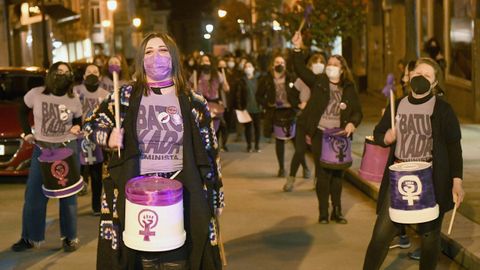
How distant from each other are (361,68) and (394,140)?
88.2 feet

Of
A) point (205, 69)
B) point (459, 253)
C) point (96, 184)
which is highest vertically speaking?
point (205, 69)

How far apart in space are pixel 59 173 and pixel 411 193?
11.1 ft

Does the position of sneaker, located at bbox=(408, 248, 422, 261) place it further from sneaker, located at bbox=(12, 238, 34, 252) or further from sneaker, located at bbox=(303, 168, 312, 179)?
sneaker, located at bbox=(303, 168, 312, 179)

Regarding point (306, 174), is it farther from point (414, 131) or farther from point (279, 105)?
point (414, 131)

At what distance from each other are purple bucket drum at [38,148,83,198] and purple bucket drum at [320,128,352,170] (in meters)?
2.62

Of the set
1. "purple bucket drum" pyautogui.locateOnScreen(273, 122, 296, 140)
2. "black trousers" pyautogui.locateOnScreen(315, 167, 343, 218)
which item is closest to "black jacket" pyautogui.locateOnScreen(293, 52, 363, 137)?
"black trousers" pyautogui.locateOnScreen(315, 167, 343, 218)

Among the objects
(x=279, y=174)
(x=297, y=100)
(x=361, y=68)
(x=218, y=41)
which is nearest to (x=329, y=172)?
(x=297, y=100)

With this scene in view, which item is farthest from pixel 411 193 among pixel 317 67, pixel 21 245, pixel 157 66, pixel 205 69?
pixel 205 69

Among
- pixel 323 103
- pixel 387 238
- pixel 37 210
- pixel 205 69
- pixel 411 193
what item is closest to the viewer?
pixel 411 193

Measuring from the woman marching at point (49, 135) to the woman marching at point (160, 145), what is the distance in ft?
10.2

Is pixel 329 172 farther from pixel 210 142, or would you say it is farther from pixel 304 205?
pixel 210 142

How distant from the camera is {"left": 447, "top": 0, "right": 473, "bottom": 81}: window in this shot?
65.2 feet

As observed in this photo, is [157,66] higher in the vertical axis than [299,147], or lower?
higher

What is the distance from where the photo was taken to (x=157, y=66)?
5.37m
